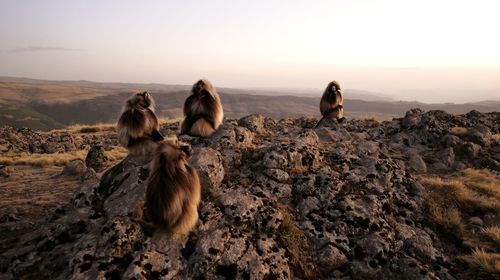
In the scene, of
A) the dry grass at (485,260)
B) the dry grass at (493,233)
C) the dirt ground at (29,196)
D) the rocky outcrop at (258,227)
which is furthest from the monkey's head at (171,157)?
the dry grass at (493,233)

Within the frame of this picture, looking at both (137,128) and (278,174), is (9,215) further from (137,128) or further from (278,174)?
(278,174)

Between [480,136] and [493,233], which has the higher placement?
[480,136]

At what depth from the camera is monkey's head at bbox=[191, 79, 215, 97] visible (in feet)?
41.1

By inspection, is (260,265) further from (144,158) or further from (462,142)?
(462,142)

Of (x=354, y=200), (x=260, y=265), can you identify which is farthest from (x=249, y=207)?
(x=354, y=200)

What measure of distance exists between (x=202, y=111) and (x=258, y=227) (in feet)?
16.8

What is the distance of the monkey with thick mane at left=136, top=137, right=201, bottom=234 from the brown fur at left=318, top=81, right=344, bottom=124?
11.6m

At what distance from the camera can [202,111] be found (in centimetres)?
1211

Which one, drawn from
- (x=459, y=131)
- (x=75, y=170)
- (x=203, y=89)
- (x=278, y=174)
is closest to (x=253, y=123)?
(x=203, y=89)

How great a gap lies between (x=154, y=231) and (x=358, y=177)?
5.90m

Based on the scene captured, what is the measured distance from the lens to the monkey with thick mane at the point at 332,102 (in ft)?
58.4

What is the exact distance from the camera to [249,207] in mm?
8406

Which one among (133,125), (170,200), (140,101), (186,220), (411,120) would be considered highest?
(140,101)

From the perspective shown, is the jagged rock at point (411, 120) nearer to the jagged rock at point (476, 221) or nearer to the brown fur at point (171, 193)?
the jagged rock at point (476, 221)
